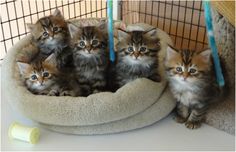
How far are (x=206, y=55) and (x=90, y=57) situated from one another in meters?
0.46

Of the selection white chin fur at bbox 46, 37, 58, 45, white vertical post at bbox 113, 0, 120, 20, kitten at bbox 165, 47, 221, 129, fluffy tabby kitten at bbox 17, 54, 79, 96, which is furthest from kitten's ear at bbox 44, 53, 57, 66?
white vertical post at bbox 113, 0, 120, 20

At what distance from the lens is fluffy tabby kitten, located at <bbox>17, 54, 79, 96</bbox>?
50.1 inches

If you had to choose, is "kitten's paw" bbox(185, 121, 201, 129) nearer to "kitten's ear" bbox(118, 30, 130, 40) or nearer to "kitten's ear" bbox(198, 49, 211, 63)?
"kitten's ear" bbox(198, 49, 211, 63)

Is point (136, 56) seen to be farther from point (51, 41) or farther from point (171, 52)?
point (51, 41)

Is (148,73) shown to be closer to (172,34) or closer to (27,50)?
(27,50)

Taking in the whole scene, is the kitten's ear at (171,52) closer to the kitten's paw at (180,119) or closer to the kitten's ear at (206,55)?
the kitten's ear at (206,55)

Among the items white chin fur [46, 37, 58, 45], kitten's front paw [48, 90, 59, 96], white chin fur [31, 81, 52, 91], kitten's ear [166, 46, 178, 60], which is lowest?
kitten's front paw [48, 90, 59, 96]

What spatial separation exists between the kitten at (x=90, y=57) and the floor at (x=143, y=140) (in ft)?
0.84

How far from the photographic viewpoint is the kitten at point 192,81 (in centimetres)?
112

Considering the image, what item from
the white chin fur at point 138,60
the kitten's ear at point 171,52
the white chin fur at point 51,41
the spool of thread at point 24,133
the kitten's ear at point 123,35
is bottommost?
the spool of thread at point 24,133

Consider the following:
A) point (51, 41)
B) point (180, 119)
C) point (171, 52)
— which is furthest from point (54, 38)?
point (180, 119)

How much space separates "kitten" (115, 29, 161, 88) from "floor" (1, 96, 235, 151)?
22 cm

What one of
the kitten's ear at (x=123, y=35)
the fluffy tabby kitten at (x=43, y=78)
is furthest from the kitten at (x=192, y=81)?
the fluffy tabby kitten at (x=43, y=78)

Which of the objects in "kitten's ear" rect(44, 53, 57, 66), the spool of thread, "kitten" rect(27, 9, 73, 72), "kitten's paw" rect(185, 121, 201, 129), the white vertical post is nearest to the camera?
the spool of thread
